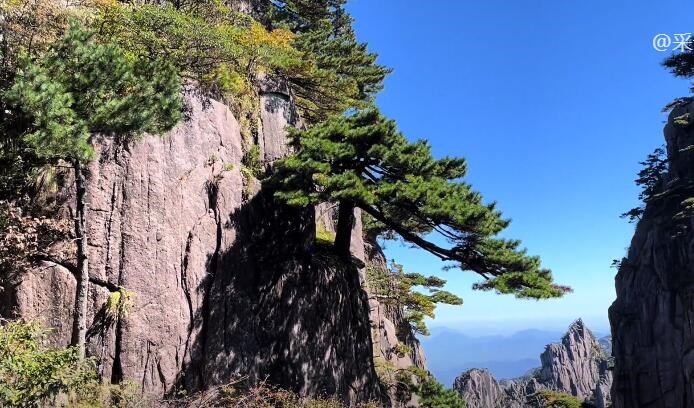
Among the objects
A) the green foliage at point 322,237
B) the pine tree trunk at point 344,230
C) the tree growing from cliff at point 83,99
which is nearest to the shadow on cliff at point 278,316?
the pine tree trunk at point 344,230

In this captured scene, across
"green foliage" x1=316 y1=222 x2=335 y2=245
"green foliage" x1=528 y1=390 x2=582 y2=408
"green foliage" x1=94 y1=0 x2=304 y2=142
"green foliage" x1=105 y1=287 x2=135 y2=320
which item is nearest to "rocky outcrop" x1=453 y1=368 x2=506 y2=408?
"green foliage" x1=528 y1=390 x2=582 y2=408

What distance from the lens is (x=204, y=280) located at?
1009 cm

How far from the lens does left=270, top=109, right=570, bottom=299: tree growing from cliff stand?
9.85 metres

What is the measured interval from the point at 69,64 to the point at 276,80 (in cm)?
770

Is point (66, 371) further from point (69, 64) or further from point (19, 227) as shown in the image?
point (69, 64)

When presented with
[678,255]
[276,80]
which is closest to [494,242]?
[276,80]

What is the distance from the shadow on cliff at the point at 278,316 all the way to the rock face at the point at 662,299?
25.8 meters

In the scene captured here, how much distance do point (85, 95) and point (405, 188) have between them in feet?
20.9

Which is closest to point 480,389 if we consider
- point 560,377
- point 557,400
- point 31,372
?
point 560,377

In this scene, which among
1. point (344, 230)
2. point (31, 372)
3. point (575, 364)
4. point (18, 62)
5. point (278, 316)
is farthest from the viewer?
point (575, 364)

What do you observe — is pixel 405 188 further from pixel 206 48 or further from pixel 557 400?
pixel 557 400

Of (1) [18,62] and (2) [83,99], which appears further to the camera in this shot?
(2) [83,99]

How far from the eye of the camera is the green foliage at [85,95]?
6277 millimetres

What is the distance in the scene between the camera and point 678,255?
31.8m
